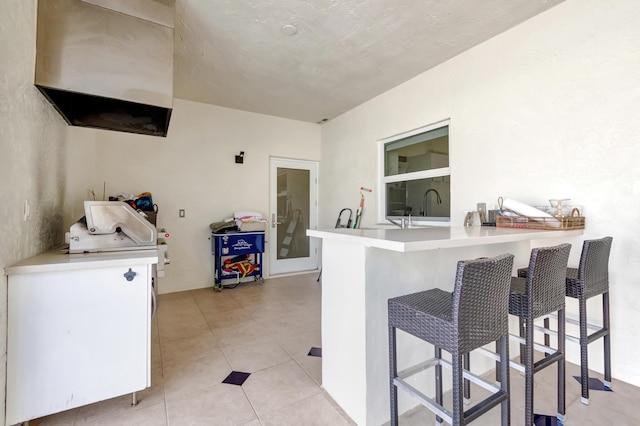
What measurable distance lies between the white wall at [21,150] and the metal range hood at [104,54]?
77 mm

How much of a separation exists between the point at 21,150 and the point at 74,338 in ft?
3.40

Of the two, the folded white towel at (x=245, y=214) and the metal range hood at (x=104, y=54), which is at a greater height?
the metal range hood at (x=104, y=54)

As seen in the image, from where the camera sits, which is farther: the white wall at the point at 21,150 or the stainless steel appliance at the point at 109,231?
the stainless steel appliance at the point at 109,231

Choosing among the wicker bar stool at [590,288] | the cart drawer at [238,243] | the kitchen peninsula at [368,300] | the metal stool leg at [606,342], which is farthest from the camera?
A: the cart drawer at [238,243]

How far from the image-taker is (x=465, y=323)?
1.06 meters

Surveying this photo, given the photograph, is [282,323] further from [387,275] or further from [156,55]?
[156,55]

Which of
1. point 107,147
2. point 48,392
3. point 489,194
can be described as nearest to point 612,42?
point 489,194

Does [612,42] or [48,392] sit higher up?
[612,42]

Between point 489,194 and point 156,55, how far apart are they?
3.00m

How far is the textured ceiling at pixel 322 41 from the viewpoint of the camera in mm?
2178

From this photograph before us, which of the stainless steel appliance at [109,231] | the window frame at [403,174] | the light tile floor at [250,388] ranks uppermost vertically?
the window frame at [403,174]

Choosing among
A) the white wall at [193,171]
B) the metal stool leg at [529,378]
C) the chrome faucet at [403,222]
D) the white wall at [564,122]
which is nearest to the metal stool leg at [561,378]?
the metal stool leg at [529,378]

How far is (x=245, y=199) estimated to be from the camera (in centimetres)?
445

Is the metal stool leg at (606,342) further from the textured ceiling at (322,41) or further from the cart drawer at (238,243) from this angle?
the cart drawer at (238,243)
